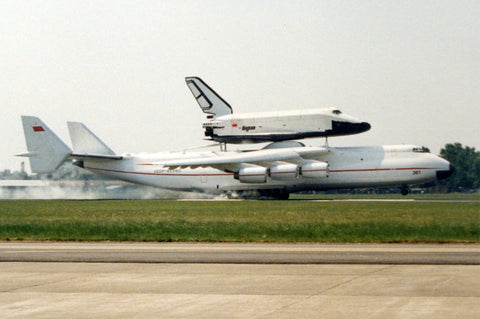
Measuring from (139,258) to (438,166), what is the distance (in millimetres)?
45180

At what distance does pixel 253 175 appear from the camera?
6222 centimetres

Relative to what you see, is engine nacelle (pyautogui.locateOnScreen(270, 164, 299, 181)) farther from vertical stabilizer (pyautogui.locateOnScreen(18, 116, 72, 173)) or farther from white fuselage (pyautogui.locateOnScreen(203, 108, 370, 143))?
vertical stabilizer (pyautogui.locateOnScreen(18, 116, 72, 173))

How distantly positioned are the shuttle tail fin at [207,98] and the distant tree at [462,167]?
54162 mm

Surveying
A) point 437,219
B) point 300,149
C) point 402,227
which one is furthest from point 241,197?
point 402,227

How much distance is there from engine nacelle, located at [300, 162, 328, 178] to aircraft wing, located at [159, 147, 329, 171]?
4.01 ft

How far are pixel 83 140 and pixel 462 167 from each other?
264 feet

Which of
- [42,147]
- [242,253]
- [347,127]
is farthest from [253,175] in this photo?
[242,253]

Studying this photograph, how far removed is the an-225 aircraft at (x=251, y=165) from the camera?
60.8 m

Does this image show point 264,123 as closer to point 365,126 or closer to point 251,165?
point 251,165

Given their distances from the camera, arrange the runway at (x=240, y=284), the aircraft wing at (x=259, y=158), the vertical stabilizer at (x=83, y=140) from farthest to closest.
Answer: the vertical stabilizer at (x=83, y=140)
the aircraft wing at (x=259, y=158)
the runway at (x=240, y=284)

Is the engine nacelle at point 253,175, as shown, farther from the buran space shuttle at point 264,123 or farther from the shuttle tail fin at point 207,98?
the shuttle tail fin at point 207,98

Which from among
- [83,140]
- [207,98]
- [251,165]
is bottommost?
[251,165]

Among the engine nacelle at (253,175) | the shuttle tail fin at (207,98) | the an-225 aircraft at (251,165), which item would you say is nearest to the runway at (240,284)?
the an-225 aircraft at (251,165)

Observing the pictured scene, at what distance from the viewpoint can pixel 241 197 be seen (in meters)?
66.6
